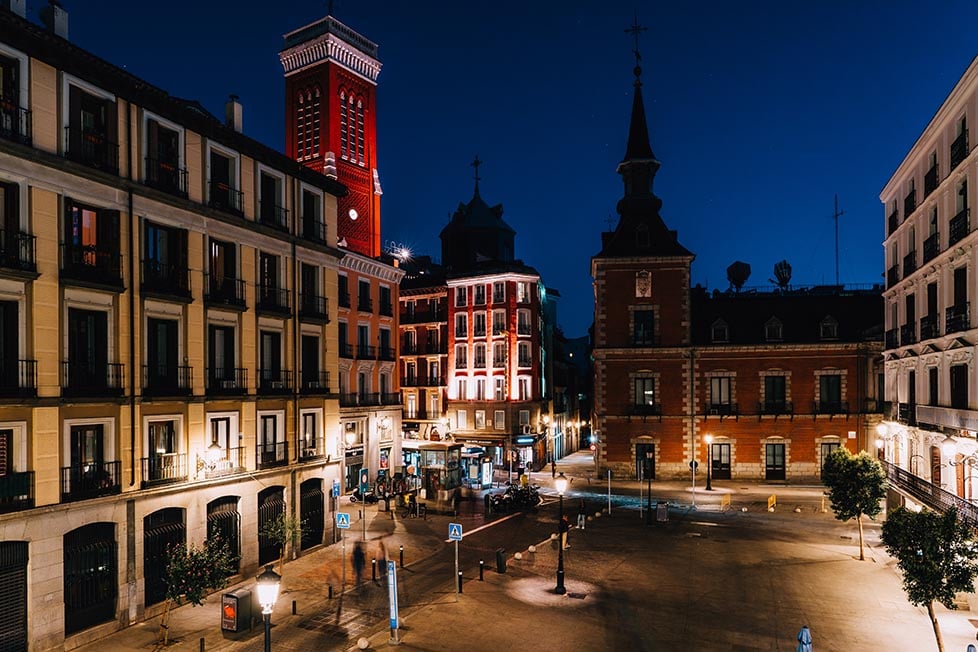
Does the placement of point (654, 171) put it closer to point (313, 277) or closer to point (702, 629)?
point (313, 277)

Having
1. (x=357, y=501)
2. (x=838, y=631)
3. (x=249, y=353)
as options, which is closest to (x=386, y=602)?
(x=249, y=353)

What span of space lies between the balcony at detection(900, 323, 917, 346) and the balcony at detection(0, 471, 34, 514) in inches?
1405

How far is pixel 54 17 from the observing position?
22.9 meters

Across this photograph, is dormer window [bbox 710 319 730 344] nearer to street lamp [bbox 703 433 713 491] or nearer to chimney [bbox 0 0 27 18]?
street lamp [bbox 703 433 713 491]

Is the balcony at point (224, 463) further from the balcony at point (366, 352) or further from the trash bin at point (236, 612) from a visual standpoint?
the balcony at point (366, 352)

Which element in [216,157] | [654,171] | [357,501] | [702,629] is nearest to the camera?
[702,629]

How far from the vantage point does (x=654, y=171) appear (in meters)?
56.1

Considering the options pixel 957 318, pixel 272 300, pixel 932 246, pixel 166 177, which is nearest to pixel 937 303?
pixel 932 246

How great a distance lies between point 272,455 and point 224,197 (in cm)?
1081

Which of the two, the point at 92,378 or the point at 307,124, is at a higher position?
the point at 307,124

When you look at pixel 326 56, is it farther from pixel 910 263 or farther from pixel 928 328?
pixel 928 328

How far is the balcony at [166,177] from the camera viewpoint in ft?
77.0

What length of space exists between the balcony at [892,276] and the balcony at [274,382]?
31.2 m

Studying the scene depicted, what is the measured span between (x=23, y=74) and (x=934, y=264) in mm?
33970
